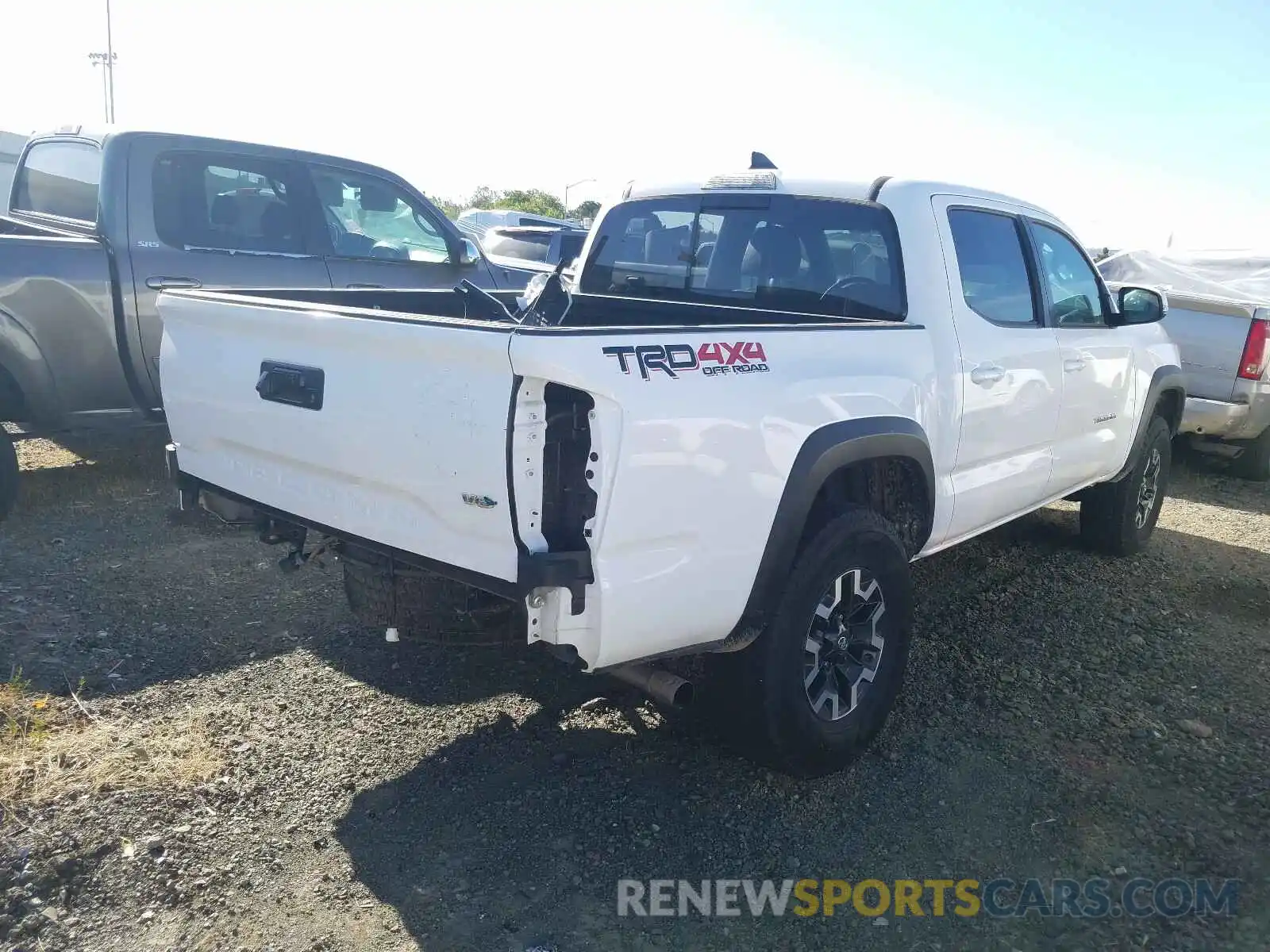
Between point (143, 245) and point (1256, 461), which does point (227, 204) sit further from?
point (1256, 461)

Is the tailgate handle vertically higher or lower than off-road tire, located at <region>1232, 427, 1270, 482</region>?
higher

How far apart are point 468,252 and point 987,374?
161 inches

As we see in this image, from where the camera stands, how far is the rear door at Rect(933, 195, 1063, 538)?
3.84 m

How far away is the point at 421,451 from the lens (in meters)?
2.55

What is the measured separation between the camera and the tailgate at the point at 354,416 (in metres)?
2.43

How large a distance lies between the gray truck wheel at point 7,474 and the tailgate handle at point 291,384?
9.23ft

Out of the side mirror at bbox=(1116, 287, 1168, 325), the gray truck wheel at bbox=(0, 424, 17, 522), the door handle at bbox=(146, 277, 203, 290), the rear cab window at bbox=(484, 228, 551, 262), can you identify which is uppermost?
the side mirror at bbox=(1116, 287, 1168, 325)

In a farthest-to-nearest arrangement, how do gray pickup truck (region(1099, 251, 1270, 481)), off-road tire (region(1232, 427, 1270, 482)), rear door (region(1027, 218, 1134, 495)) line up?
off-road tire (region(1232, 427, 1270, 482)) → gray pickup truck (region(1099, 251, 1270, 481)) → rear door (region(1027, 218, 1134, 495))

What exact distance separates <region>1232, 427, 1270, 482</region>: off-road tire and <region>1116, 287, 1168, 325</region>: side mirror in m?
3.76

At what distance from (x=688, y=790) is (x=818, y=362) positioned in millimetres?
1401

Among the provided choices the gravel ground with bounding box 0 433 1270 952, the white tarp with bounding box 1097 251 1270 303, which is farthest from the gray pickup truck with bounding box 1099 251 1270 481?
the gravel ground with bounding box 0 433 1270 952

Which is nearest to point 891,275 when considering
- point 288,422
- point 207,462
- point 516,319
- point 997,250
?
point 997,250

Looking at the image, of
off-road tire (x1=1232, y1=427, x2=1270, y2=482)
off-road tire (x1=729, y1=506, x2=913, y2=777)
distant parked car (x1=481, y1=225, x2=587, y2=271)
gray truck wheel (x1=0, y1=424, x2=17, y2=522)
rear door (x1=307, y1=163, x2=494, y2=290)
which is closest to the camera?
off-road tire (x1=729, y1=506, x2=913, y2=777)

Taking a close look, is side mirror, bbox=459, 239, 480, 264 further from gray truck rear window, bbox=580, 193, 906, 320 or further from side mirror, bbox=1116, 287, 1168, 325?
side mirror, bbox=1116, 287, 1168, 325
